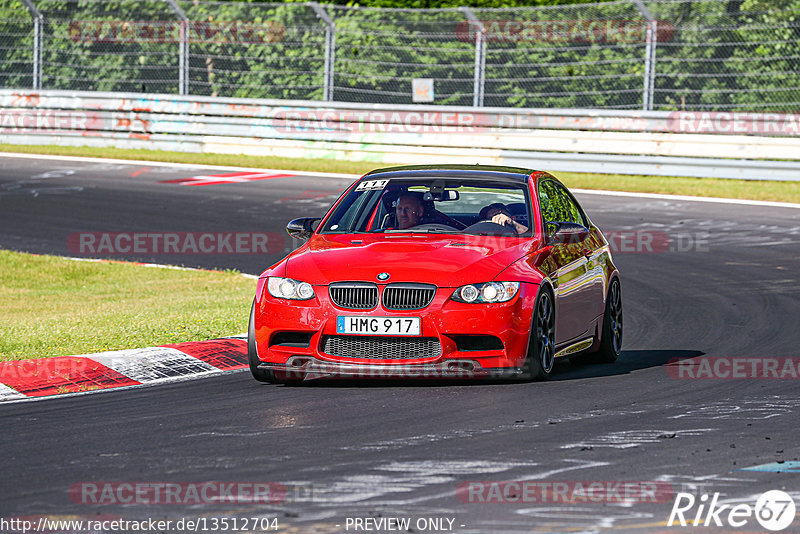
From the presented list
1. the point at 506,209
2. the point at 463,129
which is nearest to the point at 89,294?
the point at 506,209

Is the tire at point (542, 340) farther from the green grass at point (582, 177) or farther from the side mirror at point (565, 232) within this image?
the green grass at point (582, 177)

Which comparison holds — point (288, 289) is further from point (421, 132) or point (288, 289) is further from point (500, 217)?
point (421, 132)

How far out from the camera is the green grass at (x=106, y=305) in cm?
1052

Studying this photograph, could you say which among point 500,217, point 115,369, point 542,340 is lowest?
point 115,369

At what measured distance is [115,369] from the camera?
9.43 meters

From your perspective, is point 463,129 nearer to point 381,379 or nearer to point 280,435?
point 381,379

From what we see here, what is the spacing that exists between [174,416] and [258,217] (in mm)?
11903

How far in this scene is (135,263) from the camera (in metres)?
16.4

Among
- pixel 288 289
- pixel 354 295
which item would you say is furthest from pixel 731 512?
pixel 288 289

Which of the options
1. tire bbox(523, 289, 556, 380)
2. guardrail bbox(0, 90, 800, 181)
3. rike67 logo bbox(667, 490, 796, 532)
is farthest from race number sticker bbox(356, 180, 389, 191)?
guardrail bbox(0, 90, 800, 181)

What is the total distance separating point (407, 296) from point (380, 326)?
254 mm

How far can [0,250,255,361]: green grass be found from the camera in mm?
10516

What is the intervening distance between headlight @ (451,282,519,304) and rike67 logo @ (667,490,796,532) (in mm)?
2959

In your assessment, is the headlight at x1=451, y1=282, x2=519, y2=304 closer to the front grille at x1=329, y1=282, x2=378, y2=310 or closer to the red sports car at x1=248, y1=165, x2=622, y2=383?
the red sports car at x1=248, y1=165, x2=622, y2=383
